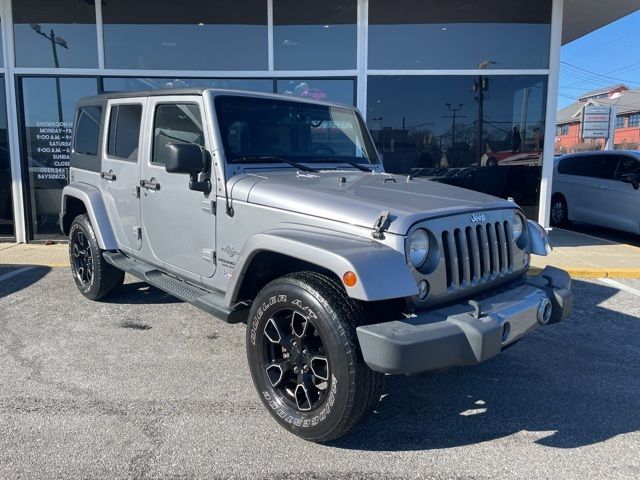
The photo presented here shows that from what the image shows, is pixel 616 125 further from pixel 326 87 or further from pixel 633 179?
pixel 326 87

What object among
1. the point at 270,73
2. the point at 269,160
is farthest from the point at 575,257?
the point at 269,160

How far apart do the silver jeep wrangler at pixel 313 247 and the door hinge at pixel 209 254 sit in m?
0.01

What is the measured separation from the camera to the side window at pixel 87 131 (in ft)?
17.5

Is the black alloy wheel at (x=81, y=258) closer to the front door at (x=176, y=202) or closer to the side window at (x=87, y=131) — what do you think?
the side window at (x=87, y=131)

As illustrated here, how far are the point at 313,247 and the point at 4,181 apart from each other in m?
7.46

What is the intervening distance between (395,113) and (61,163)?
5.23 metres

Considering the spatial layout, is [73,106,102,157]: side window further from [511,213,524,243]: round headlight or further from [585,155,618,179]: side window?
[585,155,618,179]: side window

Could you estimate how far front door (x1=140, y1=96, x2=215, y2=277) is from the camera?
12.6 ft

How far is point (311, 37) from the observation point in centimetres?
845

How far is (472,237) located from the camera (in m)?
3.11

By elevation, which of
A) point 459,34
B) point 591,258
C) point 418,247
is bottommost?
point 591,258

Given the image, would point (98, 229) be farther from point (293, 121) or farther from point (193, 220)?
point (293, 121)

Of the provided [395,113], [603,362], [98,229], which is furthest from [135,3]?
[603,362]

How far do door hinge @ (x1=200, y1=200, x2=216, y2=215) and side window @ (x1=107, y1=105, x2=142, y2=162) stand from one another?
116 cm
